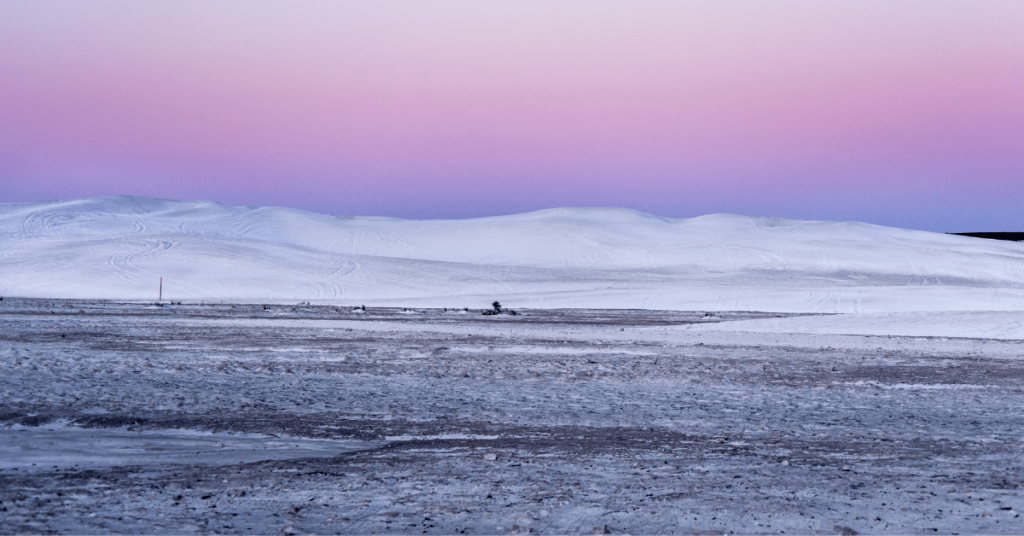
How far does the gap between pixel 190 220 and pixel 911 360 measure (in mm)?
65240

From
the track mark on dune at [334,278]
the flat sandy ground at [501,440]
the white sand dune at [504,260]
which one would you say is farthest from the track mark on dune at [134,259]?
the flat sandy ground at [501,440]

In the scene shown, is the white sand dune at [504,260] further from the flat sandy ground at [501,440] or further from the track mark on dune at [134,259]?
the flat sandy ground at [501,440]

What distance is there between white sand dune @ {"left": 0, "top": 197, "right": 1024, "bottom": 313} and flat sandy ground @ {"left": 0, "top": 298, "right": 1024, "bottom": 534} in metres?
21.9

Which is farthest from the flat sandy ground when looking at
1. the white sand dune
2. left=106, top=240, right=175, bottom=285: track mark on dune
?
left=106, top=240, right=175, bottom=285: track mark on dune

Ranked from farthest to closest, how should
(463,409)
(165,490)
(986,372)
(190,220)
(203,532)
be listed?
(190,220) < (986,372) < (463,409) < (165,490) < (203,532)

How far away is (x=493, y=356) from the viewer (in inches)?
632

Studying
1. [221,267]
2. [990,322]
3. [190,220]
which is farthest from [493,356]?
[190,220]

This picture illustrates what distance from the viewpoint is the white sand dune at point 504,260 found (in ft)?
130

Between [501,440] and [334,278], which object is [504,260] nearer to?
[334,278]

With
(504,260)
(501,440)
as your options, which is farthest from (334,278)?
(501,440)

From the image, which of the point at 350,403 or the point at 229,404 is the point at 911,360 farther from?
the point at 229,404

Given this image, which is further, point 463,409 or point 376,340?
point 376,340

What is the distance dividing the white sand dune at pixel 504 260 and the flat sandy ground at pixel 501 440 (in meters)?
21.9

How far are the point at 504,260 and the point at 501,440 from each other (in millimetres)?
55073
